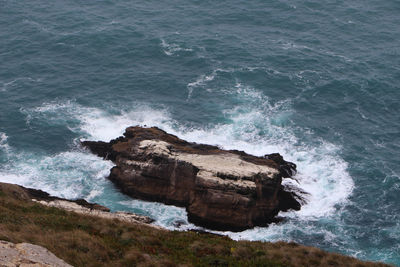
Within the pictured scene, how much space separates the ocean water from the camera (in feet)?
253

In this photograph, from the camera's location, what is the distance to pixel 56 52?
360 feet

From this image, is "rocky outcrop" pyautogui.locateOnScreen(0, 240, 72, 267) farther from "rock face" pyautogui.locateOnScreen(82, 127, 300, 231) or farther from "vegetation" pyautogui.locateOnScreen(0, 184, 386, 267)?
"rock face" pyautogui.locateOnScreen(82, 127, 300, 231)

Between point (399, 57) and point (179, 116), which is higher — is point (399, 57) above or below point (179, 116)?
above

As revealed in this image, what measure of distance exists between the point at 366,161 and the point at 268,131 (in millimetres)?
15724

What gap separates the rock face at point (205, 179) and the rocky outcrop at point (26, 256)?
36896 millimetres

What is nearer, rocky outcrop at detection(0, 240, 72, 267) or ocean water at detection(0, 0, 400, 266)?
rocky outcrop at detection(0, 240, 72, 267)

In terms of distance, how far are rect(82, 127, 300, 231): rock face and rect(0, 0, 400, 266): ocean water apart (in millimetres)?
1865

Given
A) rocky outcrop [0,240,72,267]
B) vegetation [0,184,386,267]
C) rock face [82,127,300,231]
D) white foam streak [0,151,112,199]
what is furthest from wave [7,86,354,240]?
rocky outcrop [0,240,72,267]

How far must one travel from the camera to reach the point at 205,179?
72.1 m

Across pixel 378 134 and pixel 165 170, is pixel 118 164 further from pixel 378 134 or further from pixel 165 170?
pixel 378 134

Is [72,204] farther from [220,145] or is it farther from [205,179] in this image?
[220,145]

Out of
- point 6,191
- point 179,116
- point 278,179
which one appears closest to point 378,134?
point 278,179

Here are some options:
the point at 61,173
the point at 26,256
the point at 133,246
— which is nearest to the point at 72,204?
the point at 61,173

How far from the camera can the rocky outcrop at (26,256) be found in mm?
33156
